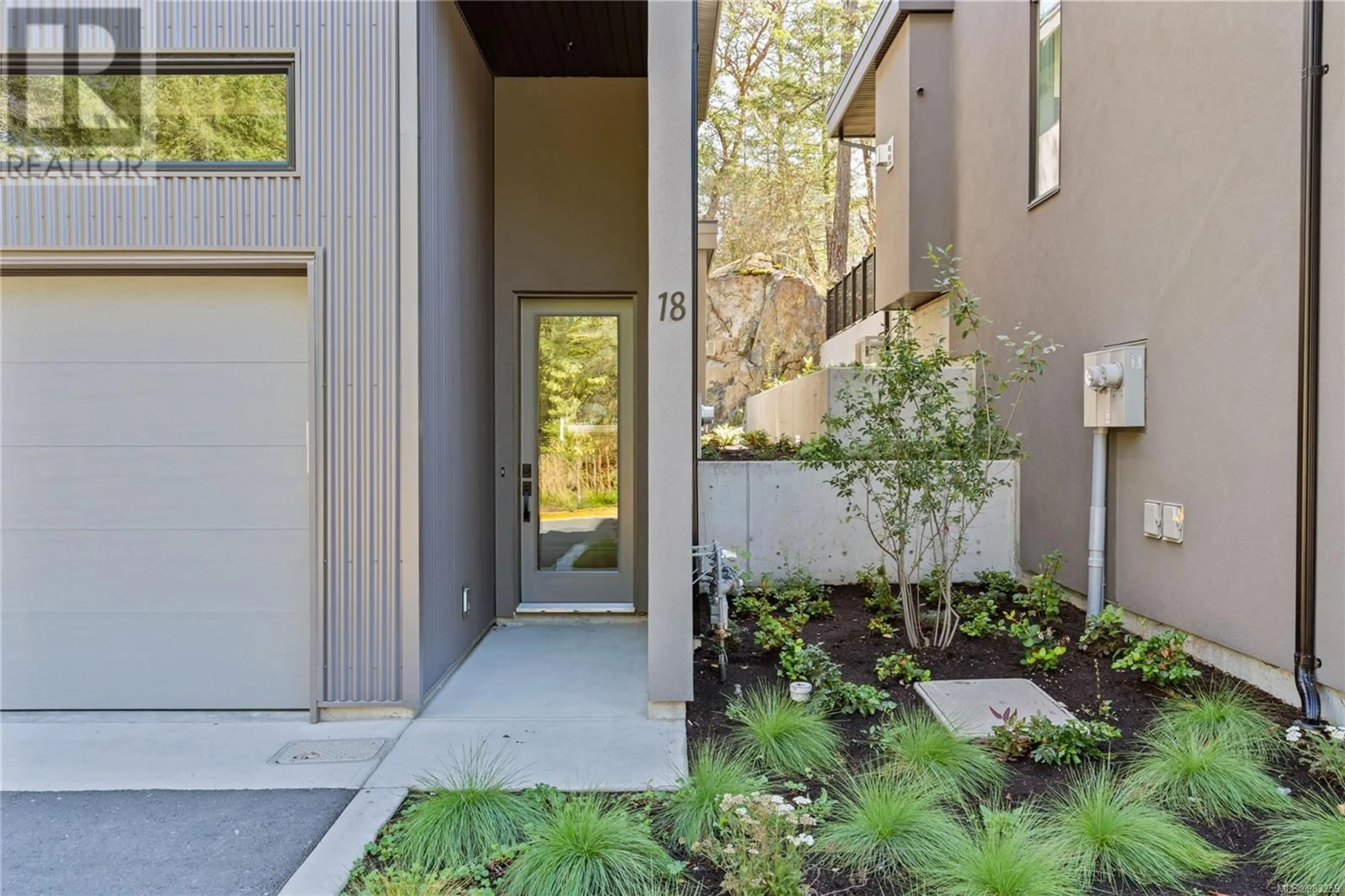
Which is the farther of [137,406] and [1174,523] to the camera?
[1174,523]

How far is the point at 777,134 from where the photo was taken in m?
18.7

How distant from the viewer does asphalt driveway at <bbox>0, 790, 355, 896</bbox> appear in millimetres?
2453

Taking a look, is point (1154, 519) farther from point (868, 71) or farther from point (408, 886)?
point (868, 71)

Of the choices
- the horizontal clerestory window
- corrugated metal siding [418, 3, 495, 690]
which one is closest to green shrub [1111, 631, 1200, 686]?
corrugated metal siding [418, 3, 495, 690]

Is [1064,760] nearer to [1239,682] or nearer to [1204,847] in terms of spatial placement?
[1204,847]

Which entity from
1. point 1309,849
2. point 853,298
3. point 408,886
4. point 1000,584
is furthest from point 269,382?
point 853,298

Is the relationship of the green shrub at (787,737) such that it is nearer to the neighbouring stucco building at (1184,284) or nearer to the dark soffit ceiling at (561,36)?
the neighbouring stucco building at (1184,284)

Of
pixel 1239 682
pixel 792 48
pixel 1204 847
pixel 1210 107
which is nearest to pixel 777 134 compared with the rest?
pixel 792 48

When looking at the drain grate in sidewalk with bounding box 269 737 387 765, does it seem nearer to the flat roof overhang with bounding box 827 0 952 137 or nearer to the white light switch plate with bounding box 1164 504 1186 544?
the white light switch plate with bounding box 1164 504 1186 544

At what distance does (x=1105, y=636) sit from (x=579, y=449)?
3.64 metres

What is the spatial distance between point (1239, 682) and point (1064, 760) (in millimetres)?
1455

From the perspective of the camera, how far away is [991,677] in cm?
424

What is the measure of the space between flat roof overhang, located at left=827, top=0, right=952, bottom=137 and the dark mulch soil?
692cm

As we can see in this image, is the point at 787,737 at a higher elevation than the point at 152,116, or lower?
lower
